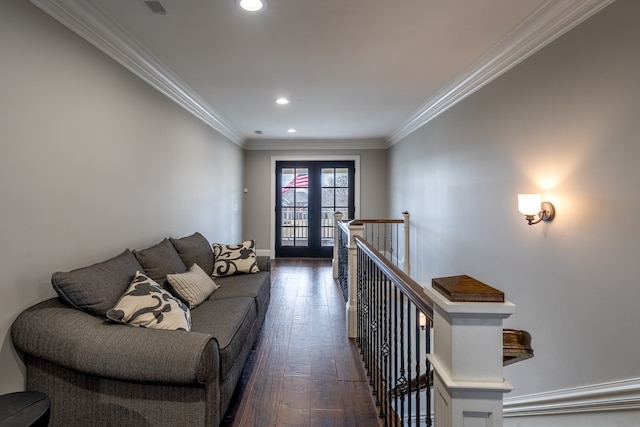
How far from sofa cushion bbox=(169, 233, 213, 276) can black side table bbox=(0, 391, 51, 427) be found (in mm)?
1786

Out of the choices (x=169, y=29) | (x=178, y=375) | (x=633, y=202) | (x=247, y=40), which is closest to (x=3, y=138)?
(x=169, y=29)

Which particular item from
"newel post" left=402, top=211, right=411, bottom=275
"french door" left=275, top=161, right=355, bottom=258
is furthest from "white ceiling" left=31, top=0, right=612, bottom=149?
"french door" left=275, top=161, right=355, bottom=258

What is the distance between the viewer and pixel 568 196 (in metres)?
1.96

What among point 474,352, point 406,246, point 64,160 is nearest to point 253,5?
point 64,160

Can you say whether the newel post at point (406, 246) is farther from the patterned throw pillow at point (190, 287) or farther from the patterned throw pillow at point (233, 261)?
the patterned throw pillow at point (190, 287)

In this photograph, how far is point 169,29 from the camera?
226cm

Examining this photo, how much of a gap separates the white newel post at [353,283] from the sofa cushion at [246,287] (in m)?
0.85

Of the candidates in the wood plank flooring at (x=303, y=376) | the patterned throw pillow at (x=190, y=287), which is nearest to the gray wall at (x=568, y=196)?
the wood plank flooring at (x=303, y=376)

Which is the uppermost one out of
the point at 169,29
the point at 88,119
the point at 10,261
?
the point at 169,29

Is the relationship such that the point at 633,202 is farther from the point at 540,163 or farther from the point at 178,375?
the point at 178,375

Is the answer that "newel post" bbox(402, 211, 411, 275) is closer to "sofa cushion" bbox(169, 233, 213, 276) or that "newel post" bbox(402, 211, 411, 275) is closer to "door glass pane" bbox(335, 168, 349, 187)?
"door glass pane" bbox(335, 168, 349, 187)

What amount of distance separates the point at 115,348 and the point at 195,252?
1751 millimetres

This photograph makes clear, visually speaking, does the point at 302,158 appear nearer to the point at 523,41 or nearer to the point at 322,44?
the point at 322,44

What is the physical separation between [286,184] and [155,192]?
3939 millimetres
